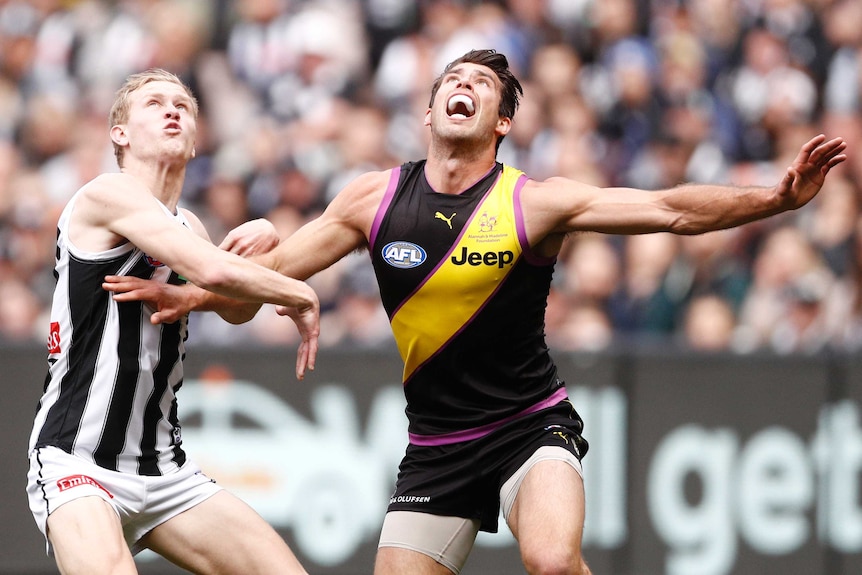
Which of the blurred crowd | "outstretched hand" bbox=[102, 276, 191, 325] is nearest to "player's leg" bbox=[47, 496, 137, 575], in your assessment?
"outstretched hand" bbox=[102, 276, 191, 325]

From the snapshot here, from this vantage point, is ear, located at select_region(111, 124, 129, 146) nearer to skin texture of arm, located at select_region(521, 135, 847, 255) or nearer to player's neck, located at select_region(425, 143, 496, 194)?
player's neck, located at select_region(425, 143, 496, 194)

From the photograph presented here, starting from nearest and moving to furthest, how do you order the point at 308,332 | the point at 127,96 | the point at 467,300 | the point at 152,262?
the point at 308,332
the point at 152,262
the point at 127,96
the point at 467,300

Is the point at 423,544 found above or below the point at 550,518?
below

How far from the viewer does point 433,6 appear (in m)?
14.4

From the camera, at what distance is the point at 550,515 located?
6.57 metres

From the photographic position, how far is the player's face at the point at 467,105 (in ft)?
23.6

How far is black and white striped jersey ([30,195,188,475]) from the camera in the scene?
21.4 feet

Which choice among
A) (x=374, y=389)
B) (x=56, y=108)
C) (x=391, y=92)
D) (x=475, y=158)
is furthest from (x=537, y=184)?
(x=56, y=108)

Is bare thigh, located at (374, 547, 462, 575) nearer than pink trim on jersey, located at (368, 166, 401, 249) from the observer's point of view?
Yes

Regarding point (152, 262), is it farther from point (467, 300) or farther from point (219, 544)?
point (467, 300)

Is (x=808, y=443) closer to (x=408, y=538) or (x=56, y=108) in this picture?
(x=408, y=538)

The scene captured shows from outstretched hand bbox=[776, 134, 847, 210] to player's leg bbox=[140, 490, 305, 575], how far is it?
286cm

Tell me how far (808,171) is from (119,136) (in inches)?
128

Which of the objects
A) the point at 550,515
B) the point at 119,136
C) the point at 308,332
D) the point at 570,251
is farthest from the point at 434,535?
the point at 570,251
